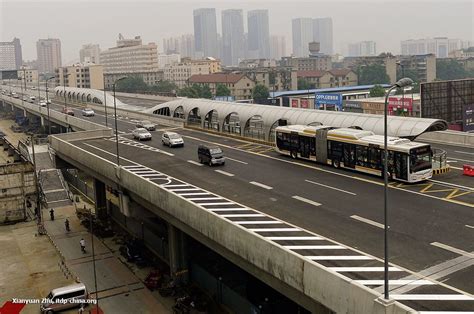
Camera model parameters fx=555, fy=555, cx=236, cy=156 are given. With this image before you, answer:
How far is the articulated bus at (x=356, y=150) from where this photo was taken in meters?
33.8

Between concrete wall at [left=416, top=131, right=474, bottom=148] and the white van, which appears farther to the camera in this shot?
concrete wall at [left=416, top=131, right=474, bottom=148]

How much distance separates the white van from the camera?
34.0 meters

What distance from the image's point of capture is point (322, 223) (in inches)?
1049

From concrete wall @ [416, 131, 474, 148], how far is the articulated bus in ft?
43.5

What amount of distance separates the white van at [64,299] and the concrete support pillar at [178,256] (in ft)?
20.0

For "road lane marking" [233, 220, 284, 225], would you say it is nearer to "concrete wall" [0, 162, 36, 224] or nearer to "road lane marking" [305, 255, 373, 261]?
"road lane marking" [305, 255, 373, 261]

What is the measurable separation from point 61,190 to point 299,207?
138 feet

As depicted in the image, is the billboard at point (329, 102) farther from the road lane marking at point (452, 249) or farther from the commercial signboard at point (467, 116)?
the road lane marking at point (452, 249)

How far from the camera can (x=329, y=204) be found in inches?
1188

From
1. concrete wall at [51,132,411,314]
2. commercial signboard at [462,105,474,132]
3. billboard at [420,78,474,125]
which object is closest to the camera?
concrete wall at [51,132,411,314]

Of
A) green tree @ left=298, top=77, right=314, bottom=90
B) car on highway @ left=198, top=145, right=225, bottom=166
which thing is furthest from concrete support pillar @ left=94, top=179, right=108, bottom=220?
green tree @ left=298, top=77, right=314, bottom=90

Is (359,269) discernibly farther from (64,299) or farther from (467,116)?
(467,116)

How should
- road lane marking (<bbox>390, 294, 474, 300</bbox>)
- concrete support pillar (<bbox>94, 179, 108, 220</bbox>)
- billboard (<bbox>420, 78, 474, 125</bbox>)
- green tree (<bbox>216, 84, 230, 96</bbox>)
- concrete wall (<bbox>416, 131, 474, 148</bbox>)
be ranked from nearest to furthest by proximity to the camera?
1. road lane marking (<bbox>390, 294, 474, 300</bbox>)
2. concrete wall (<bbox>416, 131, 474, 148</bbox>)
3. concrete support pillar (<bbox>94, 179, 108, 220</bbox>)
4. billboard (<bbox>420, 78, 474, 125</bbox>)
5. green tree (<bbox>216, 84, 230, 96</bbox>)

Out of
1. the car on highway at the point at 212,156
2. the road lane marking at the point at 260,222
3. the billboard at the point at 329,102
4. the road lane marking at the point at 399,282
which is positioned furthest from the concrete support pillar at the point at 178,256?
the billboard at the point at 329,102
